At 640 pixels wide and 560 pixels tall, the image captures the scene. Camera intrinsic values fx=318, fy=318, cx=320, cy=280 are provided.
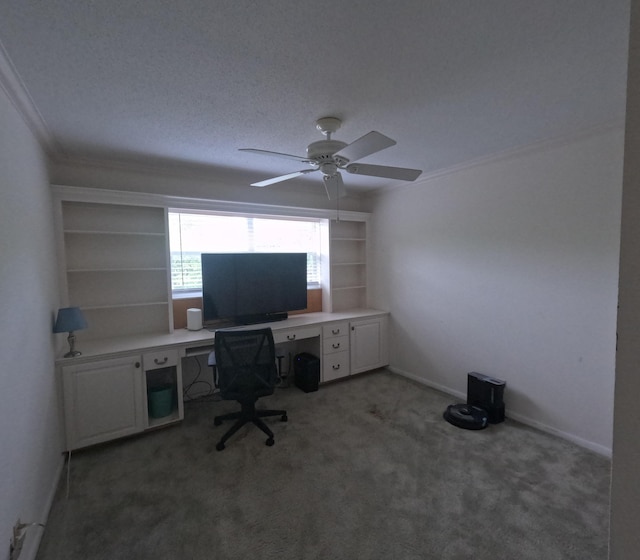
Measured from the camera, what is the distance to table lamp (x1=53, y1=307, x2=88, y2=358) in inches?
91.8

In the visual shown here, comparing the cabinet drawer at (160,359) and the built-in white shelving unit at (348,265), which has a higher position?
the built-in white shelving unit at (348,265)

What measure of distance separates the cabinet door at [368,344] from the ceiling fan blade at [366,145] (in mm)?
2320

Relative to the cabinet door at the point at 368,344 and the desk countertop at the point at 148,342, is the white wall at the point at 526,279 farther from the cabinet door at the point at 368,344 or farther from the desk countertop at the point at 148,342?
the desk countertop at the point at 148,342

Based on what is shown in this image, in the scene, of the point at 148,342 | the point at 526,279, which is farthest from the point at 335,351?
the point at 526,279

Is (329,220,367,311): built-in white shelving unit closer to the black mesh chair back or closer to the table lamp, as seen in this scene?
the black mesh chair back

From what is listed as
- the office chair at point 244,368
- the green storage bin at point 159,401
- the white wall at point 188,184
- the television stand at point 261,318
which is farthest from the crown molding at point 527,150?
the green storage bin at point 159,401

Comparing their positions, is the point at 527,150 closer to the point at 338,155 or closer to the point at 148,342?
the point at 338,155

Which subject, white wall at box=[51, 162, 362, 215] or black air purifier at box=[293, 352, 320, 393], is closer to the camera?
white wall at box=[51, 162, 362, 215]

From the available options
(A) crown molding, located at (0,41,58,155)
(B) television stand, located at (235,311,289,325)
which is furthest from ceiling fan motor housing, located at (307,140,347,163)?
(B) television stand, located at (235,311,289,325)

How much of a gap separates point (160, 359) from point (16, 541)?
1439 millimetres

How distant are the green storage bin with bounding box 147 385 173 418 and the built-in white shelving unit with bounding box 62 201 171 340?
2.05 ft

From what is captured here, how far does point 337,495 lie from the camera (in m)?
2.03

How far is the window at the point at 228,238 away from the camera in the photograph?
345 cm

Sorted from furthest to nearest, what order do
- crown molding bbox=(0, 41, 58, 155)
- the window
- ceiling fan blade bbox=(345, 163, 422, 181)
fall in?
1. the window
2. ceiling fan blade bbox=(345, 163, 422, 181)
3. crown molding bbox=(0, 41, 58, 155)
